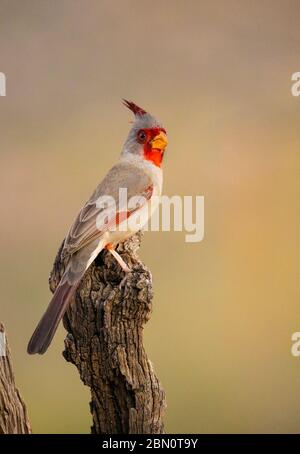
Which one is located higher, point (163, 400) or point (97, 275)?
point (97, 275)

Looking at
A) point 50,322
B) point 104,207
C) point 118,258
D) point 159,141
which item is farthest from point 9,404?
point 159,141

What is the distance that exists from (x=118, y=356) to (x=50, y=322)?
0.37 metres

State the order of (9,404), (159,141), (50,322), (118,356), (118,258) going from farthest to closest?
(159,141), (118,258), (50,322), (118,356), (9,404)

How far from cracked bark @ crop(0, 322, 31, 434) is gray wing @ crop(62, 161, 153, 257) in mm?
827

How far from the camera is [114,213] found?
423 cm

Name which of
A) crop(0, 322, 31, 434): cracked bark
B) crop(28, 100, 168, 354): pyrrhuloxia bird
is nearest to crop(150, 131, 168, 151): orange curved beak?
crop(28, 100, 168, 354): pyrrhuloxia bird

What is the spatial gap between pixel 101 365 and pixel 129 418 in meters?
0.26

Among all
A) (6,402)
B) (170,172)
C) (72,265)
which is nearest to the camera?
(6,402)

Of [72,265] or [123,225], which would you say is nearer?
[72,265]

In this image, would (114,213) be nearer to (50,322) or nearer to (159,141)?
(159,141)

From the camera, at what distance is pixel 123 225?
13.8 ft

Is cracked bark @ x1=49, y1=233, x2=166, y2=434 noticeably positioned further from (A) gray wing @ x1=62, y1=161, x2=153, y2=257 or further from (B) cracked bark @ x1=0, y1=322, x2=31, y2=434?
(A) gray wing @ x1=62, y1=161, x2=153, y2=257
